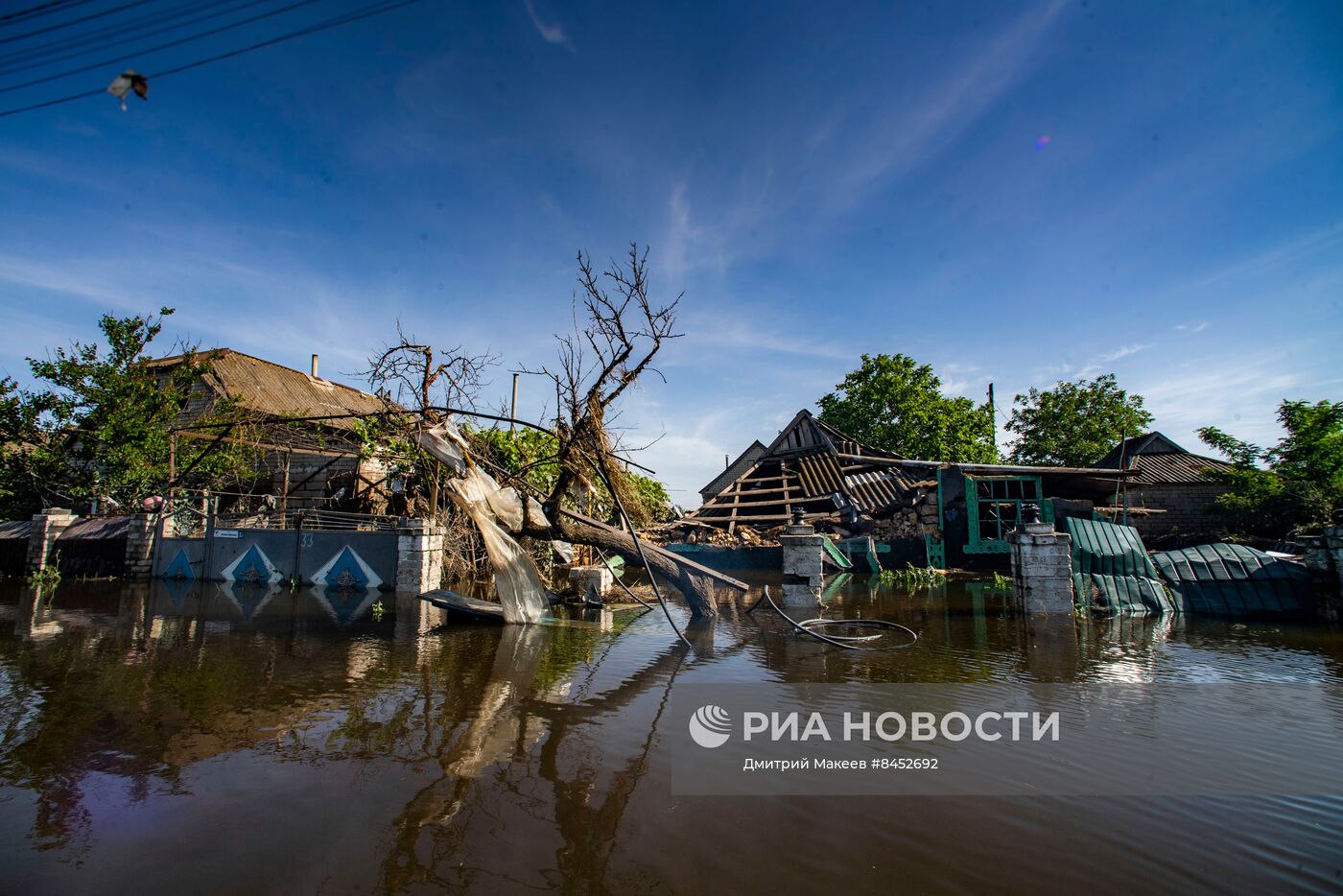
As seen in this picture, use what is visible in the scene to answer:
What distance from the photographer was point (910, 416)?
30.5 m

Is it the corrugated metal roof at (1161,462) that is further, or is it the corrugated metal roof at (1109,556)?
the corrugated metal roof at (1161,462)

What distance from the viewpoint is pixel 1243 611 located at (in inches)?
397

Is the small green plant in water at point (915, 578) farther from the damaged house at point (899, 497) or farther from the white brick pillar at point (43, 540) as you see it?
the white brick pillar at point (43, 540)

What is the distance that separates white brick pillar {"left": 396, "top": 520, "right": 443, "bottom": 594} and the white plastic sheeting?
4.00 m

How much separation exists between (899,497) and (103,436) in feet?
80.4

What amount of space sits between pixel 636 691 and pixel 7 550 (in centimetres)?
2195

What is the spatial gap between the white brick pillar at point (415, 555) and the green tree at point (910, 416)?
2336cm

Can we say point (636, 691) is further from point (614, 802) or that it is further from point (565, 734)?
point (614, 802)

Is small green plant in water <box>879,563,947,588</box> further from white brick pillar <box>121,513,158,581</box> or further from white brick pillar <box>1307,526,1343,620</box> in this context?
white brick pillar <box>121,513,158,581</box>

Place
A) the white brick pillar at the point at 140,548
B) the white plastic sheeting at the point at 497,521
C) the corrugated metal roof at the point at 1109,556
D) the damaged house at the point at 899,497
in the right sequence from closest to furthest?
the white plastic sheeting at the point at 497,521 < the corrugated metal roof at the point at 1109,556 < the white brick pillar at the point at 140,548 < the damaged house at the point at 899,497

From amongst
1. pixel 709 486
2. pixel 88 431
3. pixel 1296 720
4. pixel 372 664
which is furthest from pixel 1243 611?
pixel 88 431

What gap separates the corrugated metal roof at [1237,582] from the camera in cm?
991

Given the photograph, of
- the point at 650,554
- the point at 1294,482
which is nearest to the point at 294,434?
the point at 650,554

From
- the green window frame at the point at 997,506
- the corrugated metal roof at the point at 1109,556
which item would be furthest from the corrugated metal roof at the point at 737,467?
the corrugated metal roof at the point at 1109,556
